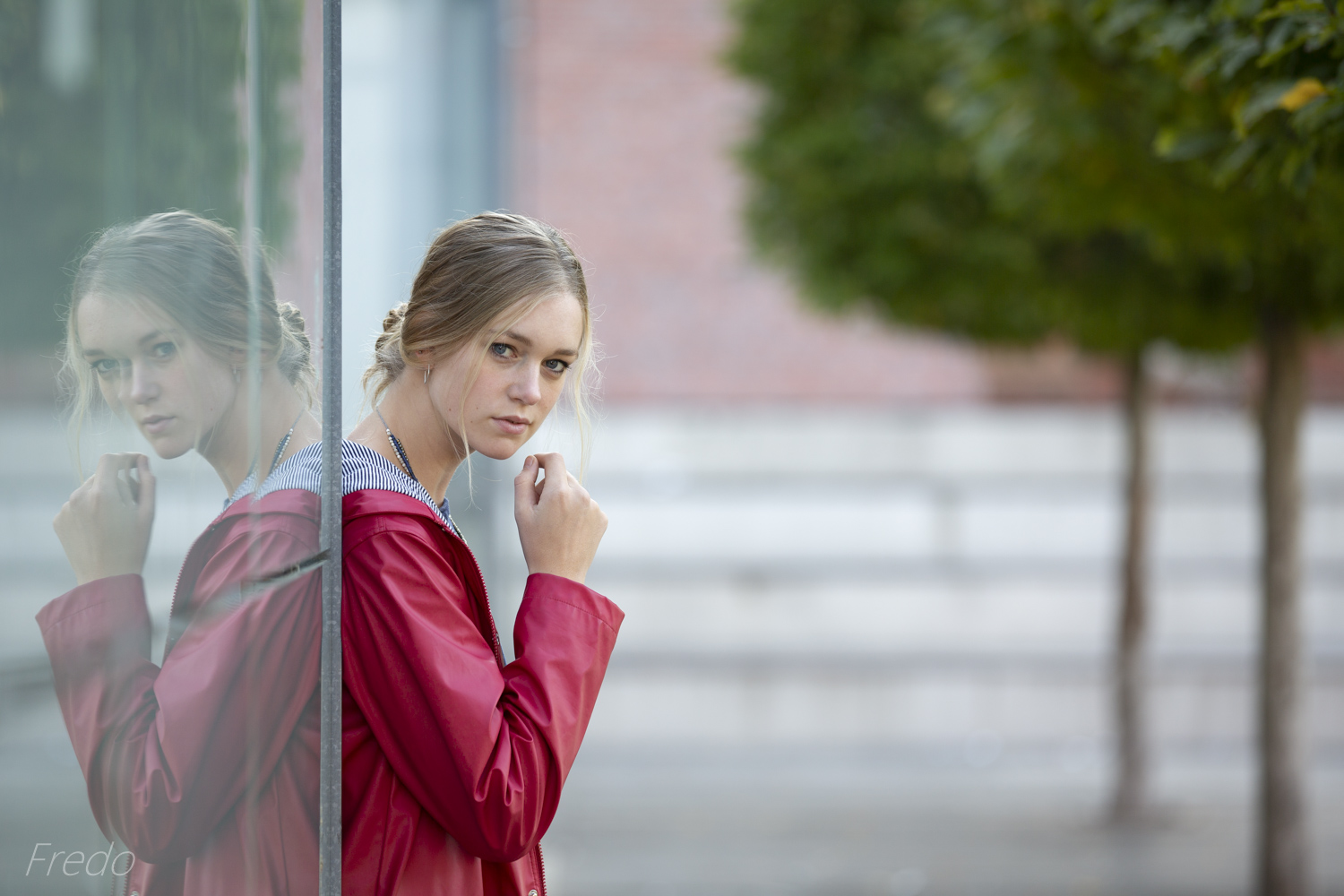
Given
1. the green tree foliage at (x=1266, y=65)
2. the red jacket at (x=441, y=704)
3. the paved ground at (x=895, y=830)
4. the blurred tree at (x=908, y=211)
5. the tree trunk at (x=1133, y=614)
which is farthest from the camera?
the tree trunk at (x=1133, y=614)

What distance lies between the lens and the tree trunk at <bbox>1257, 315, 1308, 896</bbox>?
15.0 feet

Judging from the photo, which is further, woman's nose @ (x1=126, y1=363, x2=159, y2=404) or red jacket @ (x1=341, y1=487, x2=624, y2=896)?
red jacket @ (x1=341, y1=487, x2=624, y2=896)

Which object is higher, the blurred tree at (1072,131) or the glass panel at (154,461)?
the blurred tree at (1072,131)

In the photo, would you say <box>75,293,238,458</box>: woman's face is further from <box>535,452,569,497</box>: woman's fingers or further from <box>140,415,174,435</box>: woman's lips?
<box>535,452,569,497</box>: woman's fingers

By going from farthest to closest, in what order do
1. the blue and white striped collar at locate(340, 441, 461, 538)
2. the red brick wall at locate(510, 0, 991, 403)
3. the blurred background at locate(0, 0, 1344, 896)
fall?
the red brick wall at locate(510, 0, 991, 403) → the blue and white striped collar at locate(340, 441, 461, 538) → the blurred background at locate(0, 0, 1344, 896)

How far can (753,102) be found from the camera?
580cm

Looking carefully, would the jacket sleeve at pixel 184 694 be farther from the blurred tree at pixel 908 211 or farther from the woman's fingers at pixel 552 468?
the blurred tree at pixel 908 211

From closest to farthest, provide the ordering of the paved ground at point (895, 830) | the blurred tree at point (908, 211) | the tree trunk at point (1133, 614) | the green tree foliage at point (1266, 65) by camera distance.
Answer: the green tree foliage at point (1266, 65), the blurred tree at point (908, 211), the paved ground at point (895, 830), the tree trunk at point (1133, 614)

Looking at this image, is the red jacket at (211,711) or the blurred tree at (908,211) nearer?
the red jacket at (211,711)

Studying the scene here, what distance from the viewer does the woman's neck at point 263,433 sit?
1.09 metres

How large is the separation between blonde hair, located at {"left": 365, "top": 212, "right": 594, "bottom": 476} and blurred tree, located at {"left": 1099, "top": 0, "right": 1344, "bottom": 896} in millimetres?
1033

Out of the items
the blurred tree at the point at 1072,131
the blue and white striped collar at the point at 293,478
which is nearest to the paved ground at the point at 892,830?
the blurred tree at the point at 1072,131

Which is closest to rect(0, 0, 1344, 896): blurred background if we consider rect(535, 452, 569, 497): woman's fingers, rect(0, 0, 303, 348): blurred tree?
rect(0, 0, 303, 348): blurred tree

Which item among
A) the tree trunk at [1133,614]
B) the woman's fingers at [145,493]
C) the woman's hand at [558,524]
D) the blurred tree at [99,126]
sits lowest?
the tree trunk at [1133,614]
